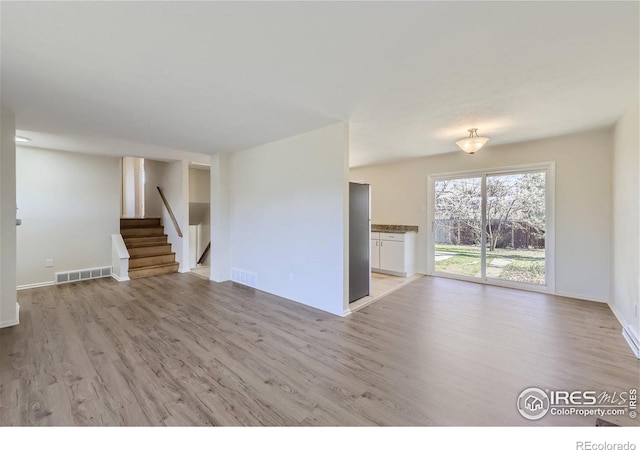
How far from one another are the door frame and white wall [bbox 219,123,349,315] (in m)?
2.93

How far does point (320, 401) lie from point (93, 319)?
10.3 ft

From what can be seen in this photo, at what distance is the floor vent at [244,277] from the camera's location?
4.74m

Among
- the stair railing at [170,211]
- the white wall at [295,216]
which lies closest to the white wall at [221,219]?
the white wall at [295,216]

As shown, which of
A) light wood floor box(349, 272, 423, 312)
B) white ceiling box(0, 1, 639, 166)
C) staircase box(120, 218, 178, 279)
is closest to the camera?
white ceiling box(0, 1, 639, 166)

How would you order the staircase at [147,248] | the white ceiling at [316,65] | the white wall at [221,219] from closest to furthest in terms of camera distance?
the white ceiling at [316,65] → the white wall at [221,219] → the staircase at [147,248]

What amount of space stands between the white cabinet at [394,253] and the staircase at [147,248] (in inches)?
180

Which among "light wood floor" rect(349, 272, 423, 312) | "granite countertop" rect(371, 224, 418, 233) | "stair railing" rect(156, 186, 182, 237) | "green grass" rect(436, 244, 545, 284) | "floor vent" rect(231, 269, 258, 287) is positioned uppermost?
"stair railing" rect(156, 186, 182, 237)

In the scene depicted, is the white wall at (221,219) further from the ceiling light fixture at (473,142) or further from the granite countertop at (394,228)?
the ceiling light fixture at (473,142)

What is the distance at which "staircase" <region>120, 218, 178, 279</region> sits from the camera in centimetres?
557

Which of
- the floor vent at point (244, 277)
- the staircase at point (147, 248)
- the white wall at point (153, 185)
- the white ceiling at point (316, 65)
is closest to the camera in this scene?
the white ceiling at point (316, 65)

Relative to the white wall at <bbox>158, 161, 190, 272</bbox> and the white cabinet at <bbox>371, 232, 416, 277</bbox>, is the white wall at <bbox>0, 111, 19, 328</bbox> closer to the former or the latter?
the white wall at <bbox>158, 161, 190, 272</bbox>

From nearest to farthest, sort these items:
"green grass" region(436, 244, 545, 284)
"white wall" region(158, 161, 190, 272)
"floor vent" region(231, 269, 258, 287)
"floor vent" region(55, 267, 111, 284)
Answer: "green grass" region(436, 244, 545, 284) < "floor vent" region(231, 269, 258, 287) < "floor vent" region(55, 267, 111, 284) < "white wall" region(158, 161, 190, 272)

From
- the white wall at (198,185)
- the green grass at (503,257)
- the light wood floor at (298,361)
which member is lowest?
the light wood floor at (298,361)

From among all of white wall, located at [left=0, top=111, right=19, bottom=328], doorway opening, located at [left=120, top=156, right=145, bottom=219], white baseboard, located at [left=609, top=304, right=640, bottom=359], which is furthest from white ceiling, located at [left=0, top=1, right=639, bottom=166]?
doorway opening, located at [left=120, top=156, right=145, bottom=219]
